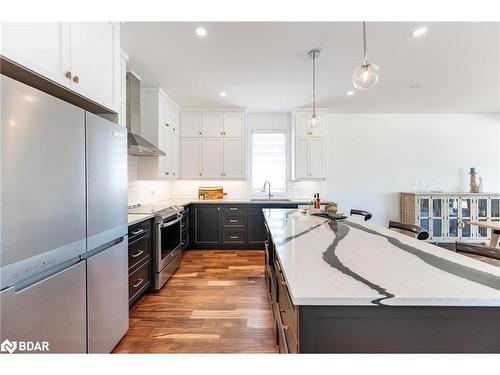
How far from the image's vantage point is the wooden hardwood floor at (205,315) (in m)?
1.77

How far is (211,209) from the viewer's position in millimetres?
4281

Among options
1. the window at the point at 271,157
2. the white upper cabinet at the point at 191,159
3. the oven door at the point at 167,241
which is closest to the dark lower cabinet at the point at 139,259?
the oven door at the point at 167,241

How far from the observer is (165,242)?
9.47 feet

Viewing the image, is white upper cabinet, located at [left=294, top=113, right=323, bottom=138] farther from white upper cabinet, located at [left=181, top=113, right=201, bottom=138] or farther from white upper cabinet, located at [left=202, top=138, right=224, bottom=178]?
white upper cabinet, located at [left=181, top=113, right=201, bottom=138]

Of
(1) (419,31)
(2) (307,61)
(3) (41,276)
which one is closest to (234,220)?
(2) (307,61)

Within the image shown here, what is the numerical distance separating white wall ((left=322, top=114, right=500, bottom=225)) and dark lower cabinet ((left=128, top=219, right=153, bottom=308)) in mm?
3673

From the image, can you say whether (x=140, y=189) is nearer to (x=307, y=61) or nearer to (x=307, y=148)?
(x=307, y=61)

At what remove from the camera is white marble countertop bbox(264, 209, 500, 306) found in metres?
0.73

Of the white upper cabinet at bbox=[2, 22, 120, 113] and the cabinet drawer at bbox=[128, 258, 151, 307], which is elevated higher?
the white upper cabinet at bbox=[2, 22, 120, 113]

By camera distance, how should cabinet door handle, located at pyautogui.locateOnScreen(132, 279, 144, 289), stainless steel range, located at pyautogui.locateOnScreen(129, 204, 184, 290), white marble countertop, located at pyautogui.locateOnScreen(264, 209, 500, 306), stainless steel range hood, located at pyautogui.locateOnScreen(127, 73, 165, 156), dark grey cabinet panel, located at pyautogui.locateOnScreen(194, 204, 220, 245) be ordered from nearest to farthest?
1. white marble countertop, located at pyautogui.locateOnScreen(264, 209, 500, 306)
2. cabinet door handle, located at pyautogui.locateOnScreen(132, 279, 144, 289)
3. stainless steel range, located at pyautogui.locateOnScreen(129, 204, 184, 290)
4. stainless steel range hood, located at pyautogui.locateOnScreen(127, 73, 165, 156)
5. dark grey cabinet panel, located at pyautogui.locateOnScreen(194, 204, 220, 245)

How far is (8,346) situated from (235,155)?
3.92 meters

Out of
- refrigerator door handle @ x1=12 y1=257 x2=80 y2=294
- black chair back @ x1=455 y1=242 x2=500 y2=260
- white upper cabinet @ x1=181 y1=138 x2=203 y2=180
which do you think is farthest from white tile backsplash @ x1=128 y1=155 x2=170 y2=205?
black chair back @ x1=455 y1=242 x2=500 y2=260

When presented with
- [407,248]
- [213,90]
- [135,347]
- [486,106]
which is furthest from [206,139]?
[486,106]

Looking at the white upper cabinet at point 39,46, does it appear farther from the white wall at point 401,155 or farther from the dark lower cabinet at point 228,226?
the white wall at point 401,155
